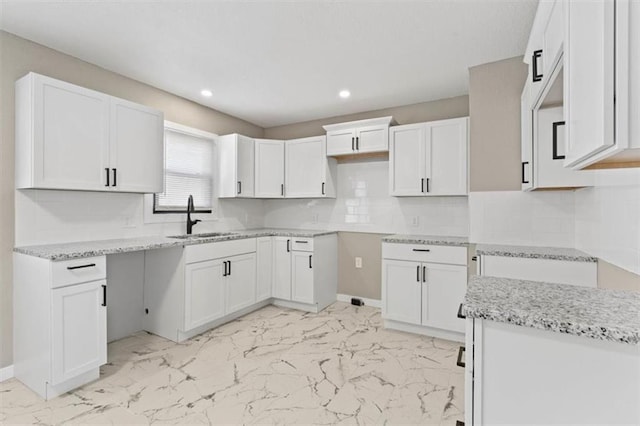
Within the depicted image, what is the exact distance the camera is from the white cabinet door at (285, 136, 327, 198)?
13.5 ft

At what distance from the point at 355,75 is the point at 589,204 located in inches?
85.7

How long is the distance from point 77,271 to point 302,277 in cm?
226

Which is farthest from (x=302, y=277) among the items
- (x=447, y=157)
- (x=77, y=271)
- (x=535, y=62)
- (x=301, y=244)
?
(x=535, y=62)

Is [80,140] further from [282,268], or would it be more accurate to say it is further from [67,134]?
[282,268]

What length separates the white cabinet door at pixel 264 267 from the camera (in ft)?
12.5

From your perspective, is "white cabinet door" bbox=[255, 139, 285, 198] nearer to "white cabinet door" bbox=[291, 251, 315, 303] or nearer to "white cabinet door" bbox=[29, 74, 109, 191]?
"white cabinet door" bbox=[291, 251, 315, 303]

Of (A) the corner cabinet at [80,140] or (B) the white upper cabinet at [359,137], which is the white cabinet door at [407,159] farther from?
(A) the corner cabinet at [80,140]

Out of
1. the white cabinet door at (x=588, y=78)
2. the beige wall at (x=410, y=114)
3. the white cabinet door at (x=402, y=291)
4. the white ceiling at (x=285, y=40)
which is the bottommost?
the white cabinet door at (x=402, y=291)

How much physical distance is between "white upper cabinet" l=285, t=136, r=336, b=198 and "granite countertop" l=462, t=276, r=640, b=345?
119 inches

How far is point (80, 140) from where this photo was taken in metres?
2.44

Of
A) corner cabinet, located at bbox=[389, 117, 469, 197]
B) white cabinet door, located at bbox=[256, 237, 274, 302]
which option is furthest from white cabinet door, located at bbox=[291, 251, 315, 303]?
corner cabinet, located at bbox=[389, 117, 469, 197]

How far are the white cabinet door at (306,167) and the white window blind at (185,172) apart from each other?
103cm

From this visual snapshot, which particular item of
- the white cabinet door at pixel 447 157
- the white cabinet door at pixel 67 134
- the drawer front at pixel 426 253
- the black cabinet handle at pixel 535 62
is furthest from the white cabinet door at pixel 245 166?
the black cabinet handle at pixel 535 62

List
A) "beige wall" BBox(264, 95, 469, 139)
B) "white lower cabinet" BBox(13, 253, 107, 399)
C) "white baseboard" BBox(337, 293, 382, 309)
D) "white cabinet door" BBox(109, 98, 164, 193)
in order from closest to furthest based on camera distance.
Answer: "white lower cabinet" BBox(13, 253, 107, 399) → "white cabinet door" BBox(109, 98, 164, 193) → "beige wall" BBox(264, 95, 469, 139) → "white baseboard" BBox(337, 293, 382, 309)
